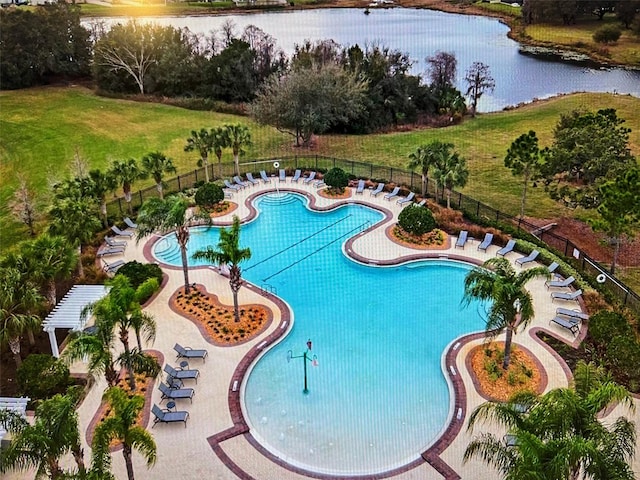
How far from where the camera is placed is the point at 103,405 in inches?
654

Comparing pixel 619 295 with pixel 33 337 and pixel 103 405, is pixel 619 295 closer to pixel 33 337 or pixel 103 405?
pixel 103 405

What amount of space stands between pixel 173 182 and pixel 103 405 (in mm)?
Result: 20153

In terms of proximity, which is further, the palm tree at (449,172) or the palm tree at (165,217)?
the palm tree at (449,172)

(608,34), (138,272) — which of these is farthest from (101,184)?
(608,34)

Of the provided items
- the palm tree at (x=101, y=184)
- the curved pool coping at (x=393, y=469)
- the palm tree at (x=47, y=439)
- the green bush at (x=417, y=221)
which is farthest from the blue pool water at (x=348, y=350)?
the palm tree at (x=47, y=439)

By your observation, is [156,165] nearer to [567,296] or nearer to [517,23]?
[567,296]

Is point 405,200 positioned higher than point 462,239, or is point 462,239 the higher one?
point 405,200

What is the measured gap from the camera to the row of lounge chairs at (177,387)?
1580 cm

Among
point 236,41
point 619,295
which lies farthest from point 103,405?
point 236,41

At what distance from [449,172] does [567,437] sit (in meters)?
19.2

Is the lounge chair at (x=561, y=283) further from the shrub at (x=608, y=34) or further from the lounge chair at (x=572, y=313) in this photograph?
the shrub at (x=608, y=34)

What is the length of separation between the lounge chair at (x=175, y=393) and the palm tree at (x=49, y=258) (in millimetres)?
6176

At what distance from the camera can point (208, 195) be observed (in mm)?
30172

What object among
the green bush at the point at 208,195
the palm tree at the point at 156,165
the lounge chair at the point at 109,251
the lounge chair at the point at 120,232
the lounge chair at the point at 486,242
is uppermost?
the palm tree at the point at 156,165
